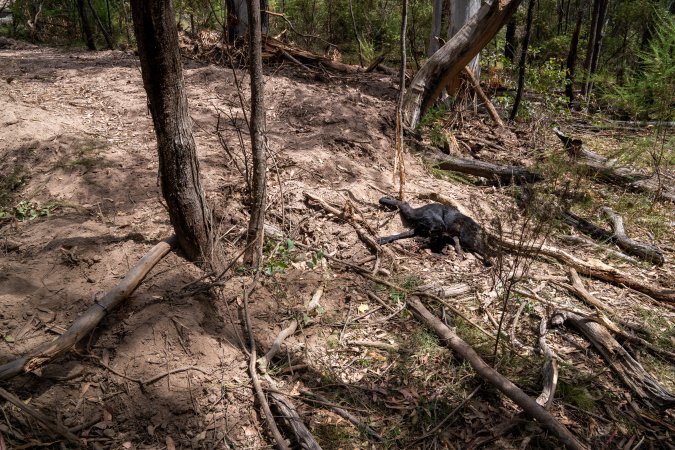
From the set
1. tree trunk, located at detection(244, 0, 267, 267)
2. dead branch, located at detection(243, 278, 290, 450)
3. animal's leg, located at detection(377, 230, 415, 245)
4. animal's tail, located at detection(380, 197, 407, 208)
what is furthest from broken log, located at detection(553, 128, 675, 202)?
dead branch, located at detection(243, 278, 290, 450)

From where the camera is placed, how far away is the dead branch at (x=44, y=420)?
212 centimetres

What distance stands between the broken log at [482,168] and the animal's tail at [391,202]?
5.06ft

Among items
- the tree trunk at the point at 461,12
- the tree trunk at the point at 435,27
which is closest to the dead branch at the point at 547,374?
the tree trunk at the point at 461,12

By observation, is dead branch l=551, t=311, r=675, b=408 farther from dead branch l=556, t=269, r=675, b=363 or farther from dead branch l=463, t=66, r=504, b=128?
dead branch l=463, t=66, r=504, b=128

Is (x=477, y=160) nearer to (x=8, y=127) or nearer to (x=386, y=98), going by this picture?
(x=386, y=98)

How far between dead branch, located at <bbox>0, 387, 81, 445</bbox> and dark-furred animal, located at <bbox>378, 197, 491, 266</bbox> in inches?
120

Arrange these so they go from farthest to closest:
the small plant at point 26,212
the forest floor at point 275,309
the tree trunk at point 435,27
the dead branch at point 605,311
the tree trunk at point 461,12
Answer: the tree trunk at point 435,27 < the tree trunk at point 461,12 < the small plant at point 26,212 < the dead branch at point 605,311 < the forest floor at point 275,309

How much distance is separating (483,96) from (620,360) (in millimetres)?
5385

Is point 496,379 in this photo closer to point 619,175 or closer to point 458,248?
point 458,248

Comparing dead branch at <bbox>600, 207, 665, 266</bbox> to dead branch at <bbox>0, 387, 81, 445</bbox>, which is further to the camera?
dead branch at <bbox>600, 207, 665, 266</bbox>

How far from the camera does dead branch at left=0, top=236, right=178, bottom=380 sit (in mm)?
2383

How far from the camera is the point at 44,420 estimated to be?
85.6 inches

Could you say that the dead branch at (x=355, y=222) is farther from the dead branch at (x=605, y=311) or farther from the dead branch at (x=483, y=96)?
the dead branch at (x=483, y=96)

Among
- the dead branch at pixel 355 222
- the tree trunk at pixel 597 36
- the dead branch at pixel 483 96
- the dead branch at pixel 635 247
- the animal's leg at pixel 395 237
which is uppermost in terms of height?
the tree trunk at pixel 597 36
